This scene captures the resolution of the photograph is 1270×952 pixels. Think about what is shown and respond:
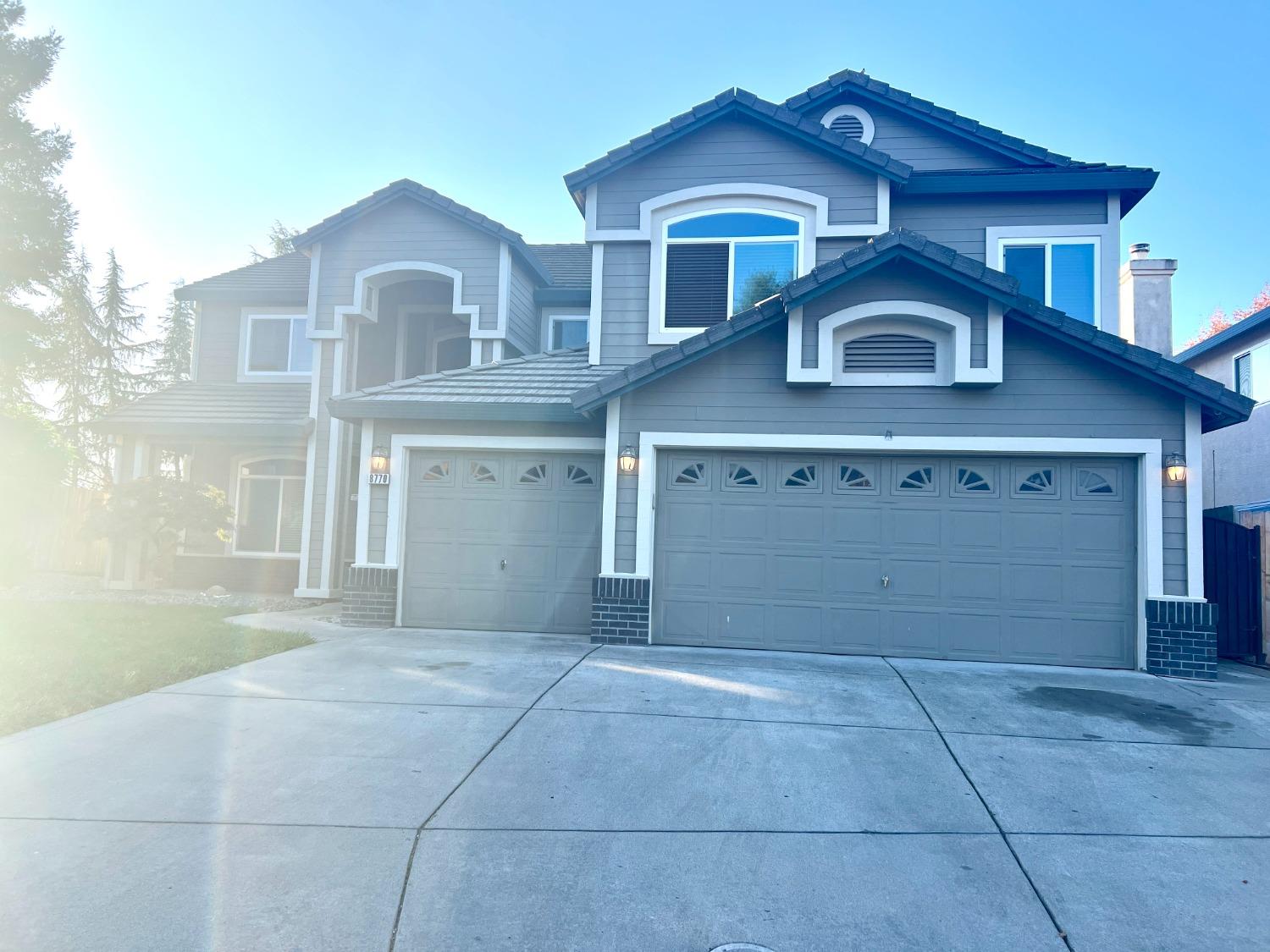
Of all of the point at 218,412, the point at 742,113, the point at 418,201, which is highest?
the point at 742,113

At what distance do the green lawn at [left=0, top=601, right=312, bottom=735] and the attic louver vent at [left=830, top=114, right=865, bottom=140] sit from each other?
34.3 feet

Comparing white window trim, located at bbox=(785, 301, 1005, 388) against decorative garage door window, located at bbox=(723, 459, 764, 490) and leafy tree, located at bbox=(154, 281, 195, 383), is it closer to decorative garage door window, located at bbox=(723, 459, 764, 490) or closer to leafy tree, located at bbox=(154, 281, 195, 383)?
decorative garage door window, located at bbox=(723, 459, 764, 490)

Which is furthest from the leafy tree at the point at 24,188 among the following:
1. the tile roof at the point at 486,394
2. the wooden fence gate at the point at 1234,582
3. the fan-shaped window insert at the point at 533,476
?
the wooden fence gate at the point at 1234,582

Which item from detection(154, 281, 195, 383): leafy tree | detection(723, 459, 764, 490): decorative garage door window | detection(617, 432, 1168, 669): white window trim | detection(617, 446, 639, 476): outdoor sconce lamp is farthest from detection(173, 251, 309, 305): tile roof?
detection(154, 281, 195, 383): leafy tree

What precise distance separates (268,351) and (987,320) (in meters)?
13.0

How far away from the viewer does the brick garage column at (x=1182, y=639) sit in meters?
8.31

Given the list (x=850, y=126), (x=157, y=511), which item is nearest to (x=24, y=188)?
(x=157, y=511)

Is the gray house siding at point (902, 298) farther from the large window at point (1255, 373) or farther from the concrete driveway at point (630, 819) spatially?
the large window at point (1255, 373)

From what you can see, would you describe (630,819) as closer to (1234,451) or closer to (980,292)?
(980,292)

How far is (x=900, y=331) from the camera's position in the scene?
9070mm

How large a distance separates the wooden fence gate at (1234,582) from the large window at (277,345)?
48.9ft

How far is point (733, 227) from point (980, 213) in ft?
11.6

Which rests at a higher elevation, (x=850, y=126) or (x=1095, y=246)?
(x=850, y=126)

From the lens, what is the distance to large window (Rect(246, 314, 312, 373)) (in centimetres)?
1562
